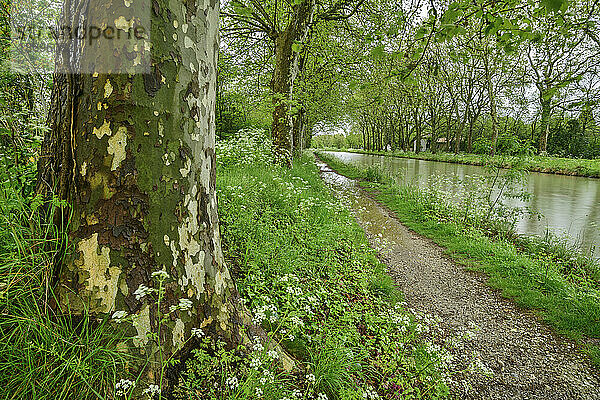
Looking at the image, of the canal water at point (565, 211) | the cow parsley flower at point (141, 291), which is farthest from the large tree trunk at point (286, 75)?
the cow parsley flower at point (141, 291)

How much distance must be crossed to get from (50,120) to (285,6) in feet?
34.4

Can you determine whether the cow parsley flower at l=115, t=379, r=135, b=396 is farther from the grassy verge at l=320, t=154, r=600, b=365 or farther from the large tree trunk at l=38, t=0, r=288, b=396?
the grassy verge at l=320, t=154, r=600, b=365

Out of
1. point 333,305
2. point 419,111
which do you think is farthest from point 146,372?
point 419,111

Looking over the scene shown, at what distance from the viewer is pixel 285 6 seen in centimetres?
1025

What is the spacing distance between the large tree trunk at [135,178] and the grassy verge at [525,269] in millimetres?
4329

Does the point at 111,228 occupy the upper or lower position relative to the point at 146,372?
upper

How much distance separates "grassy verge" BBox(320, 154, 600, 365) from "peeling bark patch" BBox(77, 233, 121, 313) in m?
4.55

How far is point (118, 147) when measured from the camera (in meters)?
1.52

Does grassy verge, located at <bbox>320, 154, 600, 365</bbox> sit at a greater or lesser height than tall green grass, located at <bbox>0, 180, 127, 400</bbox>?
lesser

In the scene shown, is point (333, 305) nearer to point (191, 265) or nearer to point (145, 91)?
point (191, 265)

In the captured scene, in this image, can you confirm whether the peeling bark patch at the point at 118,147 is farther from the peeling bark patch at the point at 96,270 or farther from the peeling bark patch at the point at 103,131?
the peeling bark patch at the point at 96,270

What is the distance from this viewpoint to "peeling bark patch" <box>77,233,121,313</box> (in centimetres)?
155

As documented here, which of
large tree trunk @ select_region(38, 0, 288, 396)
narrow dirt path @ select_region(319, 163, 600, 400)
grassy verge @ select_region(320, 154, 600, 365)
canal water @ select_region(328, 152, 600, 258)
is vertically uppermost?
large tree trunk @ select_region(38, 0, 288, 396)

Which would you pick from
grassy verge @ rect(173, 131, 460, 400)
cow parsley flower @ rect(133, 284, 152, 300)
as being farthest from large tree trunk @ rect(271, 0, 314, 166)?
cow parsley flower @ rect(133, 284, 152, 300)
